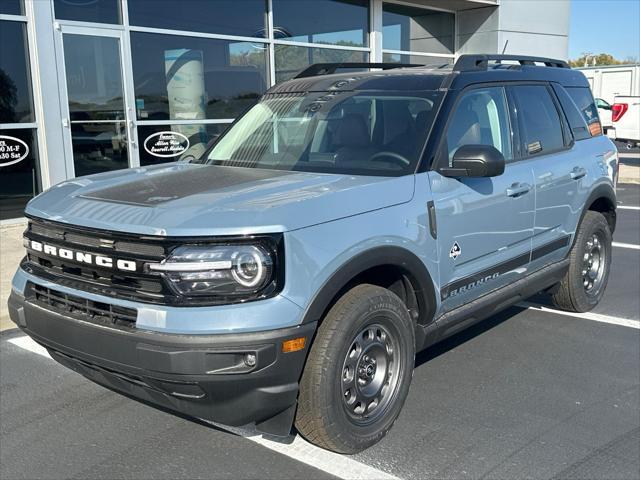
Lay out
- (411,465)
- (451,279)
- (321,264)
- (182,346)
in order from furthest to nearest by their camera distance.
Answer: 1. (451,279)
2. (411,465)
3. (321,264)
4. (182,346)

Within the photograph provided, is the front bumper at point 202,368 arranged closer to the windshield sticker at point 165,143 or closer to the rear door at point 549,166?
the rear door at point 549,166

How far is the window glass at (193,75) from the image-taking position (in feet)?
33.7

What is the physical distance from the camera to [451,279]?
3793 millimetres

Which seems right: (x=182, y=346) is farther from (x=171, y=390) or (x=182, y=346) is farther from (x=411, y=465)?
(x=411, y=465)

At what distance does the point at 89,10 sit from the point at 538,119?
7253 mm

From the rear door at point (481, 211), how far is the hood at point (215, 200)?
0.41 metres

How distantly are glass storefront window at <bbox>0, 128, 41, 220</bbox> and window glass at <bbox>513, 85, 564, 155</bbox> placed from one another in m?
6.99

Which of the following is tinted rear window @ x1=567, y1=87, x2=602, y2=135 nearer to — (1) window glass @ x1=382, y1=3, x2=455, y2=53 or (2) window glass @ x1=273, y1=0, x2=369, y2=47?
(2) window glass @ x1=273, y1=0, x2=369, y2=47

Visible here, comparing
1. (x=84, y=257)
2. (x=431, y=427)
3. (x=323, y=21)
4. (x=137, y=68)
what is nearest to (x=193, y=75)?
(x=137, y=68)

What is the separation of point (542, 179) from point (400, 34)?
1182 cm

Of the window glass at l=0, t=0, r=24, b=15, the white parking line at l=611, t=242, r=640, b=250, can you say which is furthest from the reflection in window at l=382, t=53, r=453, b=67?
the window glass at l=0, t=0, r=24, b=15

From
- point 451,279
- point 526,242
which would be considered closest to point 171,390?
point 451,279

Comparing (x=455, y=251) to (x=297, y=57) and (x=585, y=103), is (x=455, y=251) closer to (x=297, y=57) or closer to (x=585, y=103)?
(x=585, y=103)

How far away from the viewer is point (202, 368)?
271 cm
